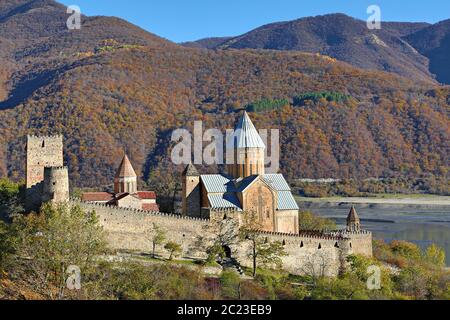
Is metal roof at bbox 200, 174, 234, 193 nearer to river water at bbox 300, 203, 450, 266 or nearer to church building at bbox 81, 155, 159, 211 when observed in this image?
church building at bbox 81, 155, 159, 211

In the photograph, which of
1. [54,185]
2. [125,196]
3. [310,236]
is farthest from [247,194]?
[54,185]

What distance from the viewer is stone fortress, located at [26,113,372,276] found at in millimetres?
39469

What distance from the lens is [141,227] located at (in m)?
40.1

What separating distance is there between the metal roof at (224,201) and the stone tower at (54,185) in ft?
32.4

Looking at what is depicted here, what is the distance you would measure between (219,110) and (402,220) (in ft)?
233

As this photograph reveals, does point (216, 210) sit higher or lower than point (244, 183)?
lower

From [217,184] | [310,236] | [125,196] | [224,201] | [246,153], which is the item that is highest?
[246,153]

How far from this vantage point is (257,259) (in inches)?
1649

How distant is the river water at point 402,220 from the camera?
2731 inches

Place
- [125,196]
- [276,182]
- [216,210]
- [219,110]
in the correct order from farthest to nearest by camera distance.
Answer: [219,110]
[276,182]
[125,196]
[216,210]

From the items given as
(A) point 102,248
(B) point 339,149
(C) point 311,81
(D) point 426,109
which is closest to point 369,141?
(B) point 339,149

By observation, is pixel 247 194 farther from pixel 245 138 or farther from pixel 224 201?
pixel 245 138

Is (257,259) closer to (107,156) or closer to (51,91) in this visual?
(107,156)
